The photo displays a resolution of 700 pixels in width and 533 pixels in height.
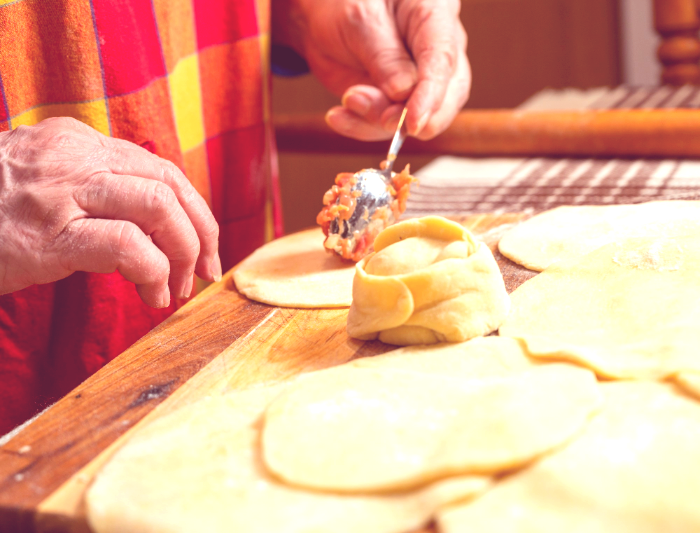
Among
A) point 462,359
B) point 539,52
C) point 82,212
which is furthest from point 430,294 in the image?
point 539,52

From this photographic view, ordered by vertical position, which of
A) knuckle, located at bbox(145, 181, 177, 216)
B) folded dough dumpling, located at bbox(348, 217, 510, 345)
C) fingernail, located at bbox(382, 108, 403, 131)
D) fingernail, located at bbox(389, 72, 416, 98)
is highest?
fingernail, located at bbox(389, 72, 416, 98)

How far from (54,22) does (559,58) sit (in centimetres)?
317

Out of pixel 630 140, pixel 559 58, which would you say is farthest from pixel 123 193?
pixel 559 58

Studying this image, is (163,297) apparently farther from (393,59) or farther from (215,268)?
(393,59)

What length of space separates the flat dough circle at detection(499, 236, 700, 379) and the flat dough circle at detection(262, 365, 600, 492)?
77 mm

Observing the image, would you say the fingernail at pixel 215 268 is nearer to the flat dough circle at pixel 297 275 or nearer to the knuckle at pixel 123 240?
the flat dough circle at pixel 297 275

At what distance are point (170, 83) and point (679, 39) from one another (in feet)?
7.56

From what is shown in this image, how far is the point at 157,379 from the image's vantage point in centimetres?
103

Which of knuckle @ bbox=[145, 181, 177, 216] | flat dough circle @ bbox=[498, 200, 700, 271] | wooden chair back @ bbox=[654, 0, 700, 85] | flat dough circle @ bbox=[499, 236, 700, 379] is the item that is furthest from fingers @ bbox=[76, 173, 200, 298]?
wooden chair back @ bbox=[654, 0, 700, 85]

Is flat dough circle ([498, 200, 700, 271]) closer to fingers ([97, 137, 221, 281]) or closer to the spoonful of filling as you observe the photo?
the spoonful of filling

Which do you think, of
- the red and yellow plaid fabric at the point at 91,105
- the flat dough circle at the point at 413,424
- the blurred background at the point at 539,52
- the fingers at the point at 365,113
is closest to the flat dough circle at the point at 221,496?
the flat dough circle at the point at 413,424

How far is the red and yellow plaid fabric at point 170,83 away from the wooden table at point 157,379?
464 millimetres

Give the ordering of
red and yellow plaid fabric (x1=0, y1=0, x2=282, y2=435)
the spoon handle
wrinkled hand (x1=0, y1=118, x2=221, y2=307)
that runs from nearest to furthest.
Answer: wrinkled hand (x1=0, y1=118, x2=221, y2=307)
red and yellow plaid fabric (x1=0, y1=0, x2=282, y2=435)
the spoon handle

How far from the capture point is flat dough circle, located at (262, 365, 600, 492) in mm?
733
